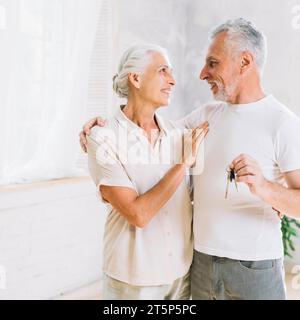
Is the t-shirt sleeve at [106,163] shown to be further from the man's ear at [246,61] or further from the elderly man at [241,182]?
the man's ear at [246,61]

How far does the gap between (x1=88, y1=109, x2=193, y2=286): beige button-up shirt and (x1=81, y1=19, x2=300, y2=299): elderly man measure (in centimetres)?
7

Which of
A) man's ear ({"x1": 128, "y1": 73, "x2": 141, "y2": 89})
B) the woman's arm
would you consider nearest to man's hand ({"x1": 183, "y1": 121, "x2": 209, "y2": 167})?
the woman's arm

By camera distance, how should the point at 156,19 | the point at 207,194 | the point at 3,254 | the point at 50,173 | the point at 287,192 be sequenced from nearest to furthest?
the point at 287,192 < the point at 207,194 < the point at 3,254 < the point at 50,173 < the point at 156,19

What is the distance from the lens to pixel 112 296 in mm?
1463

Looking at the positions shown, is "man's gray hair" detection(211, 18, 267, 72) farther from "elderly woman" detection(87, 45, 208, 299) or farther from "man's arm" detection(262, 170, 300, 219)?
"man's arm" detection(262, 170, 300, 219)

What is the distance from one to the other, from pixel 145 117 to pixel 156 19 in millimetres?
2142

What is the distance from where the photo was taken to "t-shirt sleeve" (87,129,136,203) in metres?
1.35

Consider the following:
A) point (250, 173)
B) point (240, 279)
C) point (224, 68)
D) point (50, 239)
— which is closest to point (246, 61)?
point (224, 68)

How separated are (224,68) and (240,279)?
2.05 ft

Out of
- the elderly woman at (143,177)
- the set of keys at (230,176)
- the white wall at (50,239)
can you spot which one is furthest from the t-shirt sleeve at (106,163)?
the white wall at (50,239)

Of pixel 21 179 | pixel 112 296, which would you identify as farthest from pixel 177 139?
pixel 21 179

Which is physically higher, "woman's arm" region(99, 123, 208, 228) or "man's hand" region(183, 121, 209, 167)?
"man's hand" region(183, 121, 209, 167)

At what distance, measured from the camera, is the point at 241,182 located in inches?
53.1
